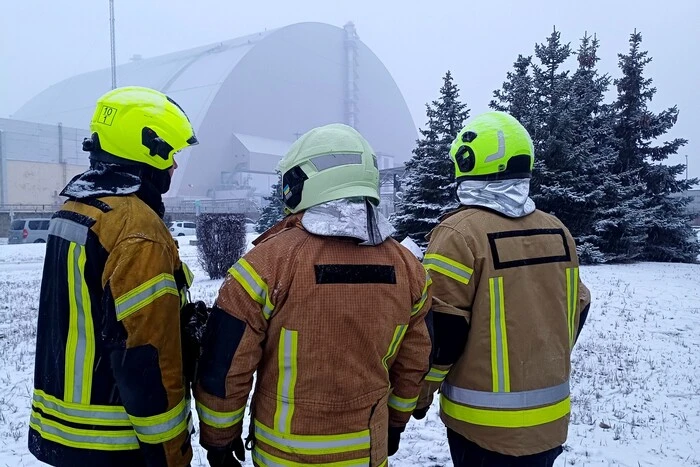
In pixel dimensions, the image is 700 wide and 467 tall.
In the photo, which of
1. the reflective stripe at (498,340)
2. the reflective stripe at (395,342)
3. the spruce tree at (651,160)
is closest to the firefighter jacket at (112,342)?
the reflective stripe at (395,342)

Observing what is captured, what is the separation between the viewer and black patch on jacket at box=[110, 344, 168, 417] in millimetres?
1927

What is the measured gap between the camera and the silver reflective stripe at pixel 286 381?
195 cm

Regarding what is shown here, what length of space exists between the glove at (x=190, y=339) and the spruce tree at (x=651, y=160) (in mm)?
20943

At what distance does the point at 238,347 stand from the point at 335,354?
350 mm

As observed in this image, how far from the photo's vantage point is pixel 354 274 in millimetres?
2000

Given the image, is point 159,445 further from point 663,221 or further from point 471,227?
point 663,221

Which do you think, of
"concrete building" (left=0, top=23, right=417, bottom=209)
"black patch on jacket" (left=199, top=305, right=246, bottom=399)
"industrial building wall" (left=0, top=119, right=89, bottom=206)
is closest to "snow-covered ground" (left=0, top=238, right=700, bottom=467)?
"black patch on jacket" (left=199, top=305, right=246, bottom=399)

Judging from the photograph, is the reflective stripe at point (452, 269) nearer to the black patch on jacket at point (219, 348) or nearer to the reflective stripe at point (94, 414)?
the black patch on jacket at point (219, 348)

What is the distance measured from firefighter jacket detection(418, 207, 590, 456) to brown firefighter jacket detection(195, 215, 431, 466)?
0.44 metres

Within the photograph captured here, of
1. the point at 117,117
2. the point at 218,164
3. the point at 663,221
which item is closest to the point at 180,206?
the point at 218,164

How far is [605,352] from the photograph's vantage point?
7.09 metres

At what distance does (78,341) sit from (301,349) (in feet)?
2.81

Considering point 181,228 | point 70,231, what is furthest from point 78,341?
point 181,228

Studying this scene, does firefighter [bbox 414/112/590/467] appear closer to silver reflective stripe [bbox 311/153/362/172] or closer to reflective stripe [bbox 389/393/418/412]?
reflective stripe [bbox 389/393/418/412]
